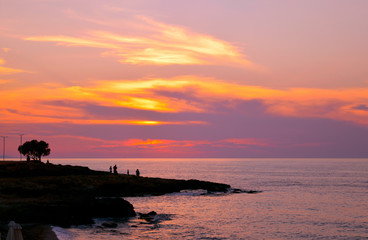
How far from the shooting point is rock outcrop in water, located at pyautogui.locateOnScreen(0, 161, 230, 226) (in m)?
47.3

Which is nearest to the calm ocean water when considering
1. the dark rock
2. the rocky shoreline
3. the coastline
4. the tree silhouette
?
the dark rock

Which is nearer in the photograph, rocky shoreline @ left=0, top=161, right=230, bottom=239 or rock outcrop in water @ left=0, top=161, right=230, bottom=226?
rocky shoreline @ left=0, top=161, right=230, bottom=239

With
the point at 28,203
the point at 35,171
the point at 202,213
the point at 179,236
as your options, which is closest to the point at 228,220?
the point at 202,213

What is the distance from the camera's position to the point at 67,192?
72.9 metres

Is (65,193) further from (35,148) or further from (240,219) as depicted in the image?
(35,148)

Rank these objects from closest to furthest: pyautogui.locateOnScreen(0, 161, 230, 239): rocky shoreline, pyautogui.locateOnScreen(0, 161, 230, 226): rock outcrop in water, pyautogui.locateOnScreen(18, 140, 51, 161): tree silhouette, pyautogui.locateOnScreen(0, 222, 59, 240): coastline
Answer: pyautogui.locateOnScreen(0, 222, 59, 240): coastline < pyautogui.locateOnScreen(0, 161, 230, 239): rocky shoreline < pyautogui.locateOnScreen(0, 161, 230, 226): rock outcrop in water < pyautogui.locateOnScreen(18, 140, 51, 161): tree silhouette

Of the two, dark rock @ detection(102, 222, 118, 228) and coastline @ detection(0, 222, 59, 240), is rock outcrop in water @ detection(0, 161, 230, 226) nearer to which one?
dark rock @ detection(102, 222, 118, 228)

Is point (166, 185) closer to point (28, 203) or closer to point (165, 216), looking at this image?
point (165, 216)

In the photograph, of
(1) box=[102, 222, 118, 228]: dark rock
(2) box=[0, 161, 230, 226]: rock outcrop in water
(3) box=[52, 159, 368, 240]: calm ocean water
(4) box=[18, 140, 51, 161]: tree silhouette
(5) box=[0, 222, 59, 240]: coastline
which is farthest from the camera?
(4) box=[18, 140, 51, 161]: tree silhouette

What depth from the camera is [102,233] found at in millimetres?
45500

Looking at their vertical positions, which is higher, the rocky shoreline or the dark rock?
the rocky shoreline

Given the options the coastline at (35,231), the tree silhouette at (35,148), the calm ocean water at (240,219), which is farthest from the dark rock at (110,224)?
the tree silhouette at (35,148)

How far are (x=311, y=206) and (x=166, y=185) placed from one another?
114ft

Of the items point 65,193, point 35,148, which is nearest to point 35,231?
point 65,193
